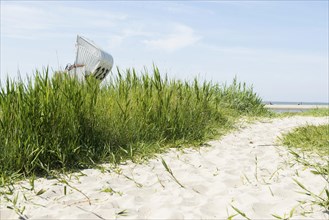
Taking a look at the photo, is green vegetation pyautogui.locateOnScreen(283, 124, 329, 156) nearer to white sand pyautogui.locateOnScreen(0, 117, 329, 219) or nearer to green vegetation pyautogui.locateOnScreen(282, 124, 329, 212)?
green vegetation pyautogui.locateOnScreen(282, 124, 329, 212)

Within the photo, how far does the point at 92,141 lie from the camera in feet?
16.0

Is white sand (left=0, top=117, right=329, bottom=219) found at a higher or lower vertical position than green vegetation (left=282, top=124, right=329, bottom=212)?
lower

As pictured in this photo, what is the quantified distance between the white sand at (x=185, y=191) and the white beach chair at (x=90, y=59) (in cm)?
933

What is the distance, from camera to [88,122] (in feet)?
16.0

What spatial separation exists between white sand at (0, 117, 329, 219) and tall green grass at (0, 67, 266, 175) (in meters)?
0.38

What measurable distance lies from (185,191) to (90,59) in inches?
432

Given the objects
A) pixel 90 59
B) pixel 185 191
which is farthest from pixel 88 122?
pixel 90 59

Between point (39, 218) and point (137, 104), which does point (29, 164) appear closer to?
point (39, 218)

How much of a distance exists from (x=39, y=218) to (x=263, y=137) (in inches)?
186

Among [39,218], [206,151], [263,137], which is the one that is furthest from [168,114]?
[39,218]

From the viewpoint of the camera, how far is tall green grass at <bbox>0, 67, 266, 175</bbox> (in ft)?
14.1

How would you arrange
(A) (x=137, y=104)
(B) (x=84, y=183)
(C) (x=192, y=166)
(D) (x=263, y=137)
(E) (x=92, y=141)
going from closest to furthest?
(B) (x=84, y=183) < (C) (x=192, y=166) < (E) (x=92, y=141) < (A) (x=137, y=104) < (D) (x=263, y=137)

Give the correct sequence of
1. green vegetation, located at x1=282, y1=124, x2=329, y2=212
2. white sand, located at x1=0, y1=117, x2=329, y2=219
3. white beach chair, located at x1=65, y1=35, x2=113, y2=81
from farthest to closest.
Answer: white beach chair, located at x1=65, y1=35, x2=113, y2=81
green vegetation, located at x1=282, y1=124, x2=329, y2=212
white sand, located at x1=0, y1=117, x2=329, y2=219

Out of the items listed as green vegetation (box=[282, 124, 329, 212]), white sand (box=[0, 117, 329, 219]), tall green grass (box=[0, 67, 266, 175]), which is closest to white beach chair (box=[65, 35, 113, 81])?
tall green grass (box=[0, 67, 266, 175])
